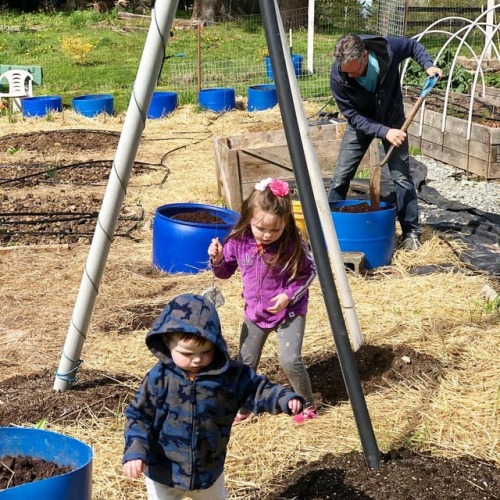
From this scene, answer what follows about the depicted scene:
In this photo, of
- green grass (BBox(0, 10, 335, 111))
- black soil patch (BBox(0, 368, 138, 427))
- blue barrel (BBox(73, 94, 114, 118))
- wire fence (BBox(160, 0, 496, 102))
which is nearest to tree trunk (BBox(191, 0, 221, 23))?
green grass (BBox(0, 10, 335, 111))

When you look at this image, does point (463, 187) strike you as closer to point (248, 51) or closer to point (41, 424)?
point (41, 424)

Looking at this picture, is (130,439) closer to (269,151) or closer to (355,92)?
(355,92)

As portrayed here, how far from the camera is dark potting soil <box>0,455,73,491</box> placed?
9.04 ft

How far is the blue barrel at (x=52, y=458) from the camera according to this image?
2.46m

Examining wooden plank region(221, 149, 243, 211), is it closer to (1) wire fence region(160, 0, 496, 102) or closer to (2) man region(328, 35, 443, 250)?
(2) man region(328, 35, 443, 250)

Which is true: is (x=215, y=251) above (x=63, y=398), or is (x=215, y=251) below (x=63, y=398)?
above

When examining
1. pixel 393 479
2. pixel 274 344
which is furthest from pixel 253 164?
pixel 393 479

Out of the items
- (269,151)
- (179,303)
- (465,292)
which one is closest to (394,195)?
(269,151)

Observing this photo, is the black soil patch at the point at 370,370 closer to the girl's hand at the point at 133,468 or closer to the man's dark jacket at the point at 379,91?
the girl's hand at the point at 133,468

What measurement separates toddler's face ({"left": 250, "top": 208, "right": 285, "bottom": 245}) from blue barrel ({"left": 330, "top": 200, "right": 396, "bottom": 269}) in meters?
2.53

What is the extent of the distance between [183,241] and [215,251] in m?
2.39

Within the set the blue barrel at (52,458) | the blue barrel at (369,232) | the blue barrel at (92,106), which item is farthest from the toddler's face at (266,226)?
the blue barrel at (92,106)

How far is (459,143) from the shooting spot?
30.4 ft

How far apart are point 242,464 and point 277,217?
40.2 inches
